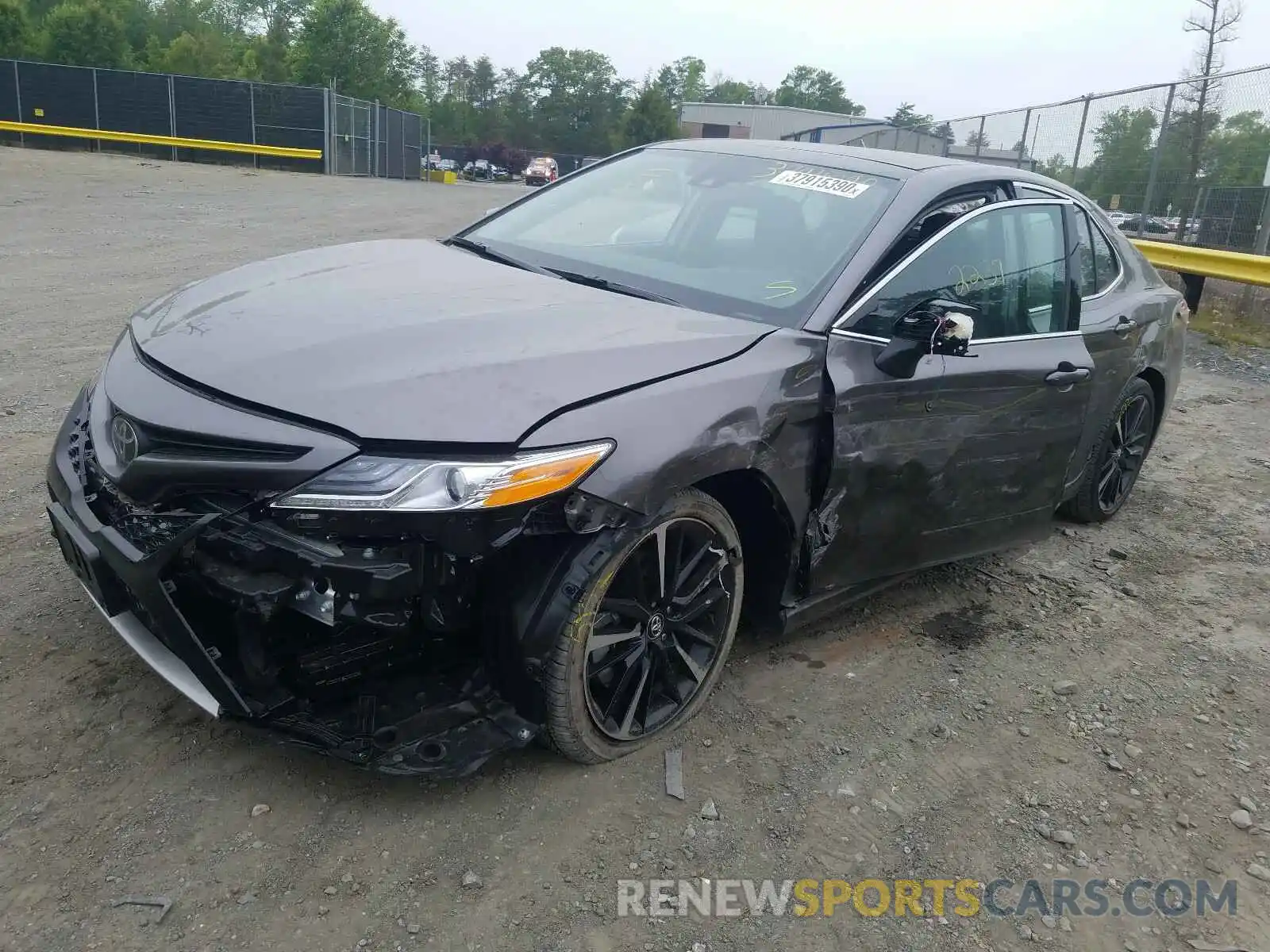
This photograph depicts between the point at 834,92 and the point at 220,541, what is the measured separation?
425 ft

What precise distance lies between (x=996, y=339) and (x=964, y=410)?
37cm

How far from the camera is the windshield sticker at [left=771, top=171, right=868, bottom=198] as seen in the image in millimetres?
3365

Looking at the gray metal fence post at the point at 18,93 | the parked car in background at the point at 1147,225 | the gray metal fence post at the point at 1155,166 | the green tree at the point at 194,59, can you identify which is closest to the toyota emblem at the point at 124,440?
the parked car in background at the point at 1147,225

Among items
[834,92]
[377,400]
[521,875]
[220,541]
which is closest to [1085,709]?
[521,875]

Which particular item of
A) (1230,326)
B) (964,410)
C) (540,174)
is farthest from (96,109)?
(964,410)

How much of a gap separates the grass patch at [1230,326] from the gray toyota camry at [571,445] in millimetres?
7462

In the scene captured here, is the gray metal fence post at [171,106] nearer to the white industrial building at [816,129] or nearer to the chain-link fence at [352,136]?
the chain-link fence at [352,136]

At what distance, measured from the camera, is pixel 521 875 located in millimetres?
2301

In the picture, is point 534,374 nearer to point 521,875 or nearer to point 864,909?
point 521,875

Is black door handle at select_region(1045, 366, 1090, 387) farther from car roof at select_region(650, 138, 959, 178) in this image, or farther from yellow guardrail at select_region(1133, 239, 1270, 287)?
yellow guardrail at select_region(1133, 239, 1270, 287)

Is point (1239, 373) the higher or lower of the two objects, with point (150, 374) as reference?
lower

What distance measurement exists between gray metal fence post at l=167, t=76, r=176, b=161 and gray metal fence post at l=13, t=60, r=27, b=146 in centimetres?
477

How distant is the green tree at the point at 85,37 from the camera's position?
5209cm

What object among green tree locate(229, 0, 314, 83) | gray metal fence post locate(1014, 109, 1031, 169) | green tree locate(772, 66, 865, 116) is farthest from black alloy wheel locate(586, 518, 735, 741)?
green tree locate(772, 66, 865, 116)
